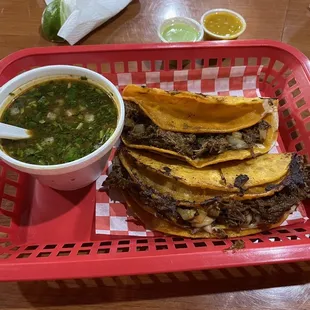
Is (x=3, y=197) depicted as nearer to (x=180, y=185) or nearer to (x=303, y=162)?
(x=180, y=185)

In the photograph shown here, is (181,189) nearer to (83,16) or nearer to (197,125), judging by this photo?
(197,125)

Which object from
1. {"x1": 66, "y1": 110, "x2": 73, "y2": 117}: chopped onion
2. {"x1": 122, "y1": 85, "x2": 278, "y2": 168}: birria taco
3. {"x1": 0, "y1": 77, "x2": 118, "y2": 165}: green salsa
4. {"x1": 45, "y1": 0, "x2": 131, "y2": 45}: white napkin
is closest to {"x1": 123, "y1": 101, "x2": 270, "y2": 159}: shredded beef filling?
{"x1": 122, "y1": 85, "x2": 278, "y2": 168}: birria taco

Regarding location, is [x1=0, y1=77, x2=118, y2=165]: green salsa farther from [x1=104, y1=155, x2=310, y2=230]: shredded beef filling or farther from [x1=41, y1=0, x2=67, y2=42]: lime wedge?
[x1=41, y1=0, x2=67, y2=42]: lime wedge

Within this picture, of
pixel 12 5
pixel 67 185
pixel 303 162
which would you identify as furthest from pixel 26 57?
pixel 303 162

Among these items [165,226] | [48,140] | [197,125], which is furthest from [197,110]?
[48,140]

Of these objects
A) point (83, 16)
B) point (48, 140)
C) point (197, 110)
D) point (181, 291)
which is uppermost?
point (83, 16)

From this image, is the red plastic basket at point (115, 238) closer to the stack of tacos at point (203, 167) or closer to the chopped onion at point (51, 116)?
the stack of tacos at point (203, 167)
